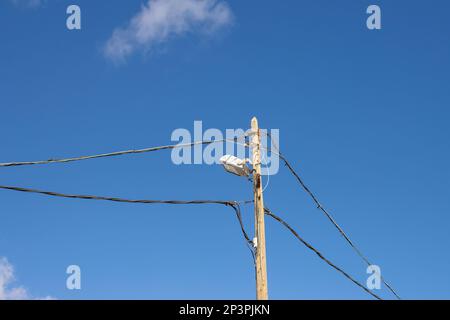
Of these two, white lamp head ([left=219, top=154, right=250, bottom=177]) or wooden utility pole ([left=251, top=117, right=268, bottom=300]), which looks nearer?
wooden utility pole ([left=251, top=117, right=268, bottom=300])

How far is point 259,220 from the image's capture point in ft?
40.0

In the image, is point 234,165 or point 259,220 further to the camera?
point 234,165

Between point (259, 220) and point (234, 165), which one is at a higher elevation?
point (234, 165)

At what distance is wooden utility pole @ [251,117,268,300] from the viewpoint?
1149 cm

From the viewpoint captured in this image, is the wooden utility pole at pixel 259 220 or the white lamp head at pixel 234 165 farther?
the white lamp head at pixel 234 165

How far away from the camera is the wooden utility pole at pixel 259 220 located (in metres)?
11.5
